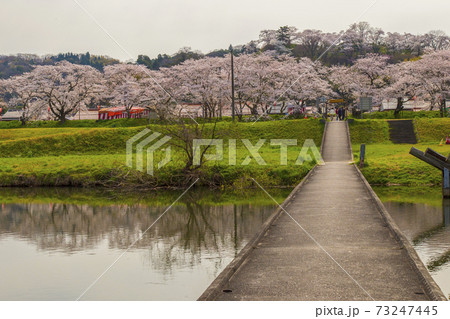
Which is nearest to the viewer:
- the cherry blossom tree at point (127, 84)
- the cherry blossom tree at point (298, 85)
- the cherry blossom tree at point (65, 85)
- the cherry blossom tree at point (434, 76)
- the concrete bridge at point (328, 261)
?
the concrete bridge at point (328, 261)

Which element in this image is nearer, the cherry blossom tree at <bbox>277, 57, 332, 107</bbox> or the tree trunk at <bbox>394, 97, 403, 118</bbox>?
the tree trunk at <bbox>394, 97, 403, 118</bbox>

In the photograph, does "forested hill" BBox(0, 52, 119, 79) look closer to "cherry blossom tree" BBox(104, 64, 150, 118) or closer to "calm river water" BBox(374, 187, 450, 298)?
"cherry blossom tree" BBox(104, 64, 150, 118)

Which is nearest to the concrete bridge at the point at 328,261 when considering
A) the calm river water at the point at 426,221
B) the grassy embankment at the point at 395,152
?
the calm river water at the point at 426,221

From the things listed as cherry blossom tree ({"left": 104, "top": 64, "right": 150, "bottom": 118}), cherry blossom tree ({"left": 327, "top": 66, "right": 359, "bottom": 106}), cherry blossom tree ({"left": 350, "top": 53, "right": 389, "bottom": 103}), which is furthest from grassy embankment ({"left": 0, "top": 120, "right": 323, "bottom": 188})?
cherry blossom tree ({"left": 327, "top": 66, "right": 359, "bottom": 106})

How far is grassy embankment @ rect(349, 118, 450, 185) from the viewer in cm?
2581

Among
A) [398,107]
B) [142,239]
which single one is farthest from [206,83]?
[142,239]

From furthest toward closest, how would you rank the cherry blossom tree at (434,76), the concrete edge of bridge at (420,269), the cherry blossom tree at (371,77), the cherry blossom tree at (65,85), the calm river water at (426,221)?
the cherry blossom tree at (371,77)
the cherry blossom tree at (65,85)
the cherry blossom tree at (434,76)
the calm river water at (426,221)
the concrete edge of bridge at (420,269)

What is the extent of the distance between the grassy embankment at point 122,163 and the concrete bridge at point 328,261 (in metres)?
11.8

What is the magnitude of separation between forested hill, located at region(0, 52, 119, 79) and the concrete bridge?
9134 centimetres

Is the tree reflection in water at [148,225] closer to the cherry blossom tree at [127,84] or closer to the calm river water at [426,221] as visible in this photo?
the calm river water at [426,221]

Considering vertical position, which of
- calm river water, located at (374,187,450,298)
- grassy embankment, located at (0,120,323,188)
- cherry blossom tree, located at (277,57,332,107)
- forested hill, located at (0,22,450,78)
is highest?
forested hill, located at (0,22,450,78)

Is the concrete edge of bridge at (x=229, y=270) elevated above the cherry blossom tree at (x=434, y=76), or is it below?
below

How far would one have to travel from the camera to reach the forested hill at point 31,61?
11394cm

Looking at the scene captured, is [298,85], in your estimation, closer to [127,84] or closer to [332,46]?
[127,84]
